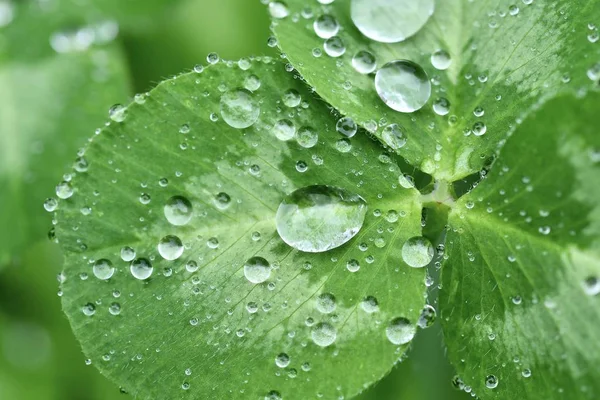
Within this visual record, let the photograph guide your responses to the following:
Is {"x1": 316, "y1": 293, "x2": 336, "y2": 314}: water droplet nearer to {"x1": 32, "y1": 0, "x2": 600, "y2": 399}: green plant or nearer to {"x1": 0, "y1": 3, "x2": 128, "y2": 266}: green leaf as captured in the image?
{"x1": 32, "y1": 0, "x2": 600, "y2": 399}: green plant

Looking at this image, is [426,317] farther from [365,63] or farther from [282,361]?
[365,63]

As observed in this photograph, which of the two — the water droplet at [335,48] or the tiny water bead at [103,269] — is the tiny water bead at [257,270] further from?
the water droplet at [335,48]

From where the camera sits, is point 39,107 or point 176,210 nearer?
point 176,210

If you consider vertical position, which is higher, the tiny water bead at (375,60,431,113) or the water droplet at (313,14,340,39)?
the tiny water bead at (375,60,431,113)

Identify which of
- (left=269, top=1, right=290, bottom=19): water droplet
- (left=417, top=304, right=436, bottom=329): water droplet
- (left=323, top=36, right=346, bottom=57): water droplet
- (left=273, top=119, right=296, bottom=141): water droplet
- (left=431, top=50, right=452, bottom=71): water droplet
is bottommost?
(left=273, top=119, right=296, bottom=141): water droplet

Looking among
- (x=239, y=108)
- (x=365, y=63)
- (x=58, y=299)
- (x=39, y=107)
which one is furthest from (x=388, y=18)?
(x=58, y=299)

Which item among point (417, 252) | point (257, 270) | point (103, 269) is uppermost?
point (417, 252)

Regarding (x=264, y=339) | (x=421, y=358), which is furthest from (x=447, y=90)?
(x=421, y=358)

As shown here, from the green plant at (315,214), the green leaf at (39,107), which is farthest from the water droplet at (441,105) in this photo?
the green leaf at (39,107)

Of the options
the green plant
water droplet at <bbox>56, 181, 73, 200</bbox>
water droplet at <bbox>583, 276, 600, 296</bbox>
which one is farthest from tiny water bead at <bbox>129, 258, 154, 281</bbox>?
water droplet at <bbox>583, 276, 600, 296</bbox>
